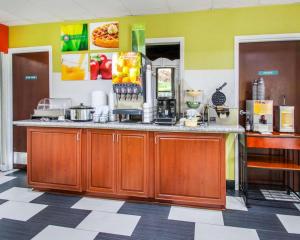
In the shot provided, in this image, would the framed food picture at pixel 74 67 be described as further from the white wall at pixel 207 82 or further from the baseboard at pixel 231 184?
the baseboard at pixel 231 184

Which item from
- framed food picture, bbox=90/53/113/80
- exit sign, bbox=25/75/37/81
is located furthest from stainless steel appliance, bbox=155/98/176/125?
exit sign, bbox=25/75/37/81

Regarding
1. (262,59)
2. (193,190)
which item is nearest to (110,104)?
(193,190)

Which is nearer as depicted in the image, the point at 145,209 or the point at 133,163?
the point at 145,209

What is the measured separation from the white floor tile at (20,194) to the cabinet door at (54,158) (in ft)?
0.39

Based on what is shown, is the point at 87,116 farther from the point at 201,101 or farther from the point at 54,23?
the point at 54,23

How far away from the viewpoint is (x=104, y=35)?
4.09 m

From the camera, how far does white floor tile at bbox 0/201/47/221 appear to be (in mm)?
2783

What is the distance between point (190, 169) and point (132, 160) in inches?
28.8

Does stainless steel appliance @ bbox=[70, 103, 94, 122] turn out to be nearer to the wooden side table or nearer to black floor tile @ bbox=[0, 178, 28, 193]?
black floor tile @ bbox=[0, 178, 28, 193]

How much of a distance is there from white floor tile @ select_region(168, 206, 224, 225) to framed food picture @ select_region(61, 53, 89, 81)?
2577 millimetres

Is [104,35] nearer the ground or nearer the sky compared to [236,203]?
nearer the sky

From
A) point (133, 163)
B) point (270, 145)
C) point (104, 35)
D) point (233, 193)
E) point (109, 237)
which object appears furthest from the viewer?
point (104, 35)

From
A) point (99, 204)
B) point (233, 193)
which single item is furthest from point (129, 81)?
point (233, 193)

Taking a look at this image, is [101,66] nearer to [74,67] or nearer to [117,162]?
[74,67]
